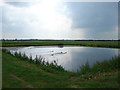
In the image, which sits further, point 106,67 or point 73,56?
point 73,56

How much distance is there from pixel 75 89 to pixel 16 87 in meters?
3.08

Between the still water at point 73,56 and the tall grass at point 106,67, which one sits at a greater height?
the tall grass at point 106,67

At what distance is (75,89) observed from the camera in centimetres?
758

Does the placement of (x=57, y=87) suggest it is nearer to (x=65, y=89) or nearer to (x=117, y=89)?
(x=65, y=89)

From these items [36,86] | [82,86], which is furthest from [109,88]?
[36,86]

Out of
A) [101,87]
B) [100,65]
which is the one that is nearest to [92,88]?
[101,87]

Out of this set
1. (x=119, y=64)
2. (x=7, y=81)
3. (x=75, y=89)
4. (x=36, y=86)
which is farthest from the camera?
(x=119, y=64)

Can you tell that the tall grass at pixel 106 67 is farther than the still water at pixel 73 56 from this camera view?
No

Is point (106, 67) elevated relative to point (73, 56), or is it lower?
elevated

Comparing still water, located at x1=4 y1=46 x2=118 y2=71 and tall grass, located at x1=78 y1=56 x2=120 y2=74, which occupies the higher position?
tall grass, located at x1=78 y1=56 x2=120 y2=74

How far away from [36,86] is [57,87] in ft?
3.76

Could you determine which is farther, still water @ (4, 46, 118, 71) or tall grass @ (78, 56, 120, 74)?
still water @ (4, 46, 118, 71)

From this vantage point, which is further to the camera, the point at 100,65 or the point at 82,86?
the point at 100,65

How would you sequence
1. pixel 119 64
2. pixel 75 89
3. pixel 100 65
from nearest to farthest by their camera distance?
1. pixel 75 89
2. pixel 119 64
3. pixel 100 65
